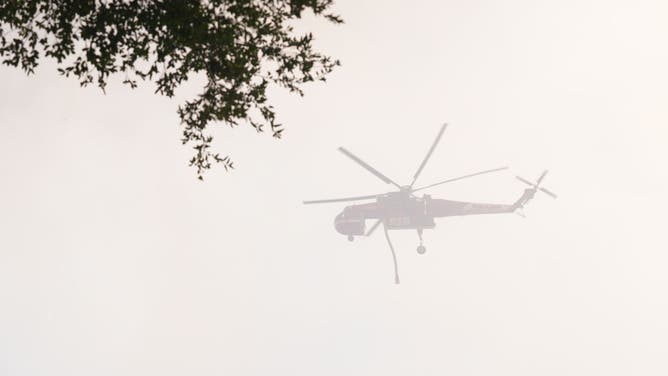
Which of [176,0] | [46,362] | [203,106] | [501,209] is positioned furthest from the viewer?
[46,362]

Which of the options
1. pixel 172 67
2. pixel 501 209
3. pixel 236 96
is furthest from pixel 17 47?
pixel 501 209

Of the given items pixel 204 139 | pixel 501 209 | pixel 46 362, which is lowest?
pixel 204 139

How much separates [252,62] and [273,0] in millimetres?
1088

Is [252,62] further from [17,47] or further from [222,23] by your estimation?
[17,47]

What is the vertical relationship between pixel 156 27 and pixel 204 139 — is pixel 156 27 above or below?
above

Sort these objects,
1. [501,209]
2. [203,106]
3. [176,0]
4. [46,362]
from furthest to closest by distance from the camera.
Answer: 1. [46,362]
2. [501,209]
3. [203,106]
4. [176,0]

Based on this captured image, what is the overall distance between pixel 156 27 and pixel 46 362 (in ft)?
633

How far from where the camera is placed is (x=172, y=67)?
48.9 feet

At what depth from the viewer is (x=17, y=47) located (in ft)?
46.3

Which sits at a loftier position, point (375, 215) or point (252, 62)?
point (375, 215)

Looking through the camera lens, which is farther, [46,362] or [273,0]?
[46,362]

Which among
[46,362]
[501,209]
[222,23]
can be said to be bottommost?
[222,23]

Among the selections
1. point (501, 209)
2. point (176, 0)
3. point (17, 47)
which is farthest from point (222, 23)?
point (501, 209)

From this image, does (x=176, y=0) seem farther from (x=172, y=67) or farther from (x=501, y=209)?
(x=501, y=209)
